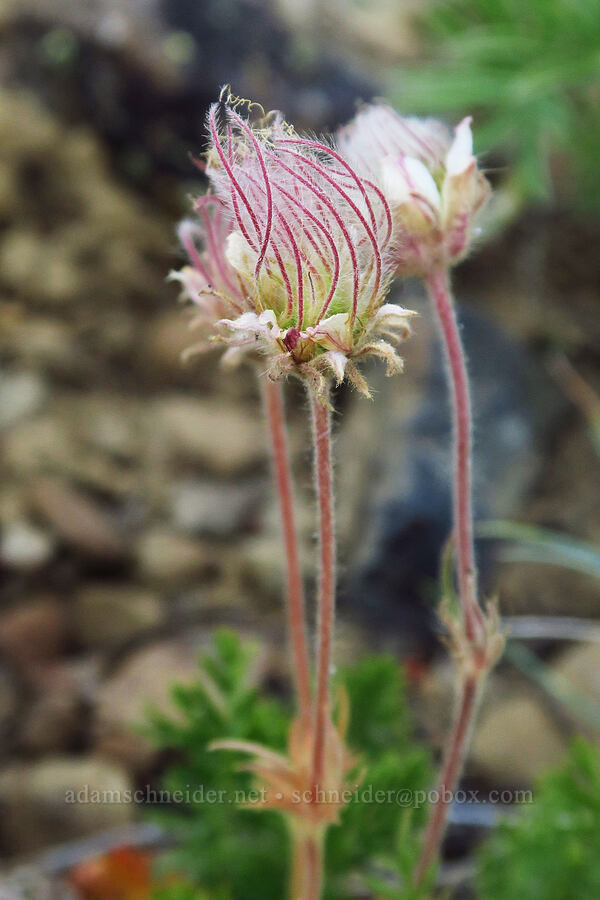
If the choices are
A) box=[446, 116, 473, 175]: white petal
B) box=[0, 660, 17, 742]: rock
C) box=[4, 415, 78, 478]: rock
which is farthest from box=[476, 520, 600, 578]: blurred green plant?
box=[4, 415, 78, 478]: rock

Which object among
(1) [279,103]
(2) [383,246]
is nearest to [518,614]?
(2) [383,246]

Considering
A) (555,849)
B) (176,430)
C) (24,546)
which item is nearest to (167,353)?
(176,430)

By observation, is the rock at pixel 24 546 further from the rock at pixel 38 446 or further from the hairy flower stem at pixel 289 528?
the hairy flower stem at pixel 289 528

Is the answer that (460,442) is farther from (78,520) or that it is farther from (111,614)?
(78,520)

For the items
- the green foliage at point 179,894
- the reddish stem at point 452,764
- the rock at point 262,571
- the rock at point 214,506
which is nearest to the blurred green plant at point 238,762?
the green foliage at point 179,894

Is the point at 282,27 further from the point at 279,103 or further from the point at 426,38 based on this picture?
the point at 426,38

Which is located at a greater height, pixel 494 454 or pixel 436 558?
pixel 494 454
